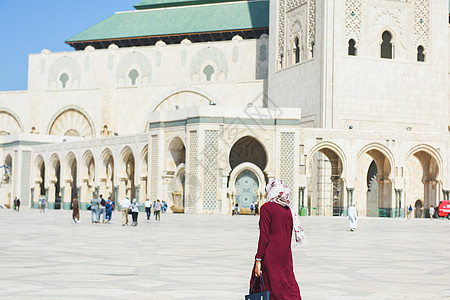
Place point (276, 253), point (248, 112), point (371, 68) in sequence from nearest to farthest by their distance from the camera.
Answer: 1. point (276, 253)
2. point (248, 112)
3. point (371, 68)

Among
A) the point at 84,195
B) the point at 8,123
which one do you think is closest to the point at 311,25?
the point at 84,195

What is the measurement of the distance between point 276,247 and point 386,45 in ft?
113

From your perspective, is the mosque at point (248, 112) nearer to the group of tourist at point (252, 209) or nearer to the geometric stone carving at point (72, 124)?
the geometric stone carving at point (72, 124)

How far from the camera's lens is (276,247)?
5.32 m

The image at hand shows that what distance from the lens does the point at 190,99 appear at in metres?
45.1

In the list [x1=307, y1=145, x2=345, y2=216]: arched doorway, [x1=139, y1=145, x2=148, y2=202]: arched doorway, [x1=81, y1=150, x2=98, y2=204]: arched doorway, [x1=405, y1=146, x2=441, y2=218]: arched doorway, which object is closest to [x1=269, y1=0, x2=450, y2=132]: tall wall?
[x1=307, y1=145, x2=345, y2=216]: arched doorway

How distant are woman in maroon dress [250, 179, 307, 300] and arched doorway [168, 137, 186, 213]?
28534 millimetres

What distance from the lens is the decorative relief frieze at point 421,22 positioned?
37500 millimetres

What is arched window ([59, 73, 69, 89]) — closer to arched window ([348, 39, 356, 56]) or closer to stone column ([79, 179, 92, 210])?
stone column ([79, 179, 92, 210])

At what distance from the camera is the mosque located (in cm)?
3322

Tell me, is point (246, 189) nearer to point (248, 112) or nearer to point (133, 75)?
point (248, 112)

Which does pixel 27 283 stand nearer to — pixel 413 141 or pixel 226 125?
pixel 226 125

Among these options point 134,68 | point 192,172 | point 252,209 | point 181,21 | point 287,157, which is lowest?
point 252,209

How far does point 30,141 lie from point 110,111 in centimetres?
561
